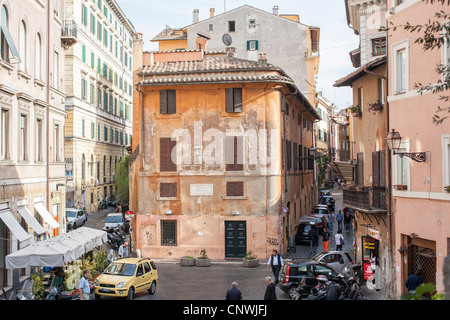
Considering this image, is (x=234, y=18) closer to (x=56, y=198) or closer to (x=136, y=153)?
(x=136, y=153)

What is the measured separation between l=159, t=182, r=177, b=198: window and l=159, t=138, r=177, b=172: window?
85 centimetres

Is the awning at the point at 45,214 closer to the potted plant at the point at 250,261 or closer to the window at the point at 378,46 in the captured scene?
the potted plant at the point at 250,261

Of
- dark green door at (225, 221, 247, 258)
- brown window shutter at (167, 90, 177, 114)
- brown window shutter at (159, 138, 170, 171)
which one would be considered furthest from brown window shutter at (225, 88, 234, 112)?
dark green door at (225, 221, 247, 258)

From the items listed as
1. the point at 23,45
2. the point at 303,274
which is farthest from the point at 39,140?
the point at 303,274

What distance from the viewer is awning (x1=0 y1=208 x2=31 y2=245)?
19.6 meters

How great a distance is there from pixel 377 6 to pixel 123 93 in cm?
4605

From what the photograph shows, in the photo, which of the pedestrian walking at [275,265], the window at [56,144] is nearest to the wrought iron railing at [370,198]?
the pedestrian walking at [275,265]

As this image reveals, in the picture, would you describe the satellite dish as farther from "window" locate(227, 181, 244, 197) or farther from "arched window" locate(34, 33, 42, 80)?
"arched window" locate(34, 33, 42, 80)

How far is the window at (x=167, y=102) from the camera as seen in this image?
28.9 m

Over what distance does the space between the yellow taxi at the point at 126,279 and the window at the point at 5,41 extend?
30.9ft

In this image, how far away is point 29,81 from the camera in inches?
917
